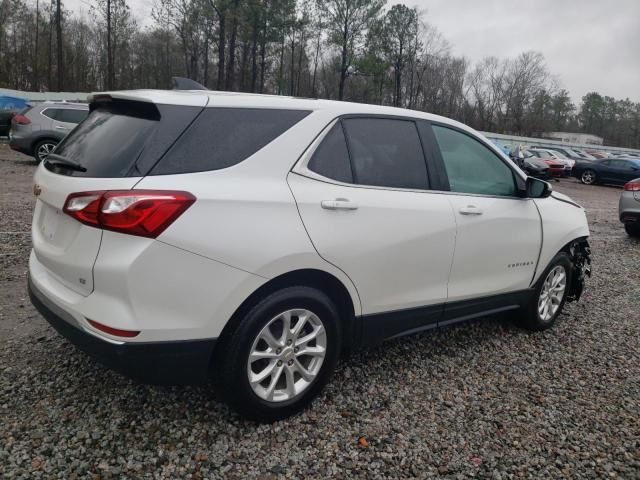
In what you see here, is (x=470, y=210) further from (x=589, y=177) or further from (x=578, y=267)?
(x=589, y=177)

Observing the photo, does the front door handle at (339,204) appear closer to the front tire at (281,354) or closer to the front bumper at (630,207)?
the front tire at (281,354)

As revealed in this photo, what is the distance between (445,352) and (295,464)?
5.61ft

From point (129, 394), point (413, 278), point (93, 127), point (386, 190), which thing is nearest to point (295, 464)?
point (129, 394)

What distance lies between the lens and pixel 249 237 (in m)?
2.24

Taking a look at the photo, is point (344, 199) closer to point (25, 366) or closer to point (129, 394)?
point (129, 394)

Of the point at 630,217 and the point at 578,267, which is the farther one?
the point at 630,217

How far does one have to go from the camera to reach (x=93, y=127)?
8.59 ft

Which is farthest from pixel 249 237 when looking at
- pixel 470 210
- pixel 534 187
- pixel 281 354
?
pixel 534 187

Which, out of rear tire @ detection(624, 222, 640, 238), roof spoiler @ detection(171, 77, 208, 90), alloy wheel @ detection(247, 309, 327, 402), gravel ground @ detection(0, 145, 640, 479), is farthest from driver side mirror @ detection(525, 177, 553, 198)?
rear tire @ detection(624, 222, 640, 238)

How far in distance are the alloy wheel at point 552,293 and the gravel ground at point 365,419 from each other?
0.38m

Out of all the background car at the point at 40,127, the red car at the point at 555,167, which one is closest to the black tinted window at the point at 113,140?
the background car at the point at 40,127

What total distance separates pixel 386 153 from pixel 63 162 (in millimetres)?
1787

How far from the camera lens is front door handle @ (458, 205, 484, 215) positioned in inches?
125

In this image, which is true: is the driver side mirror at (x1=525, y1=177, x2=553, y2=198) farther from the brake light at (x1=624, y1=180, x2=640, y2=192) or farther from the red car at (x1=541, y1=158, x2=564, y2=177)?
the red car at (x1=541, y1=158, x2=564, y2=177)
